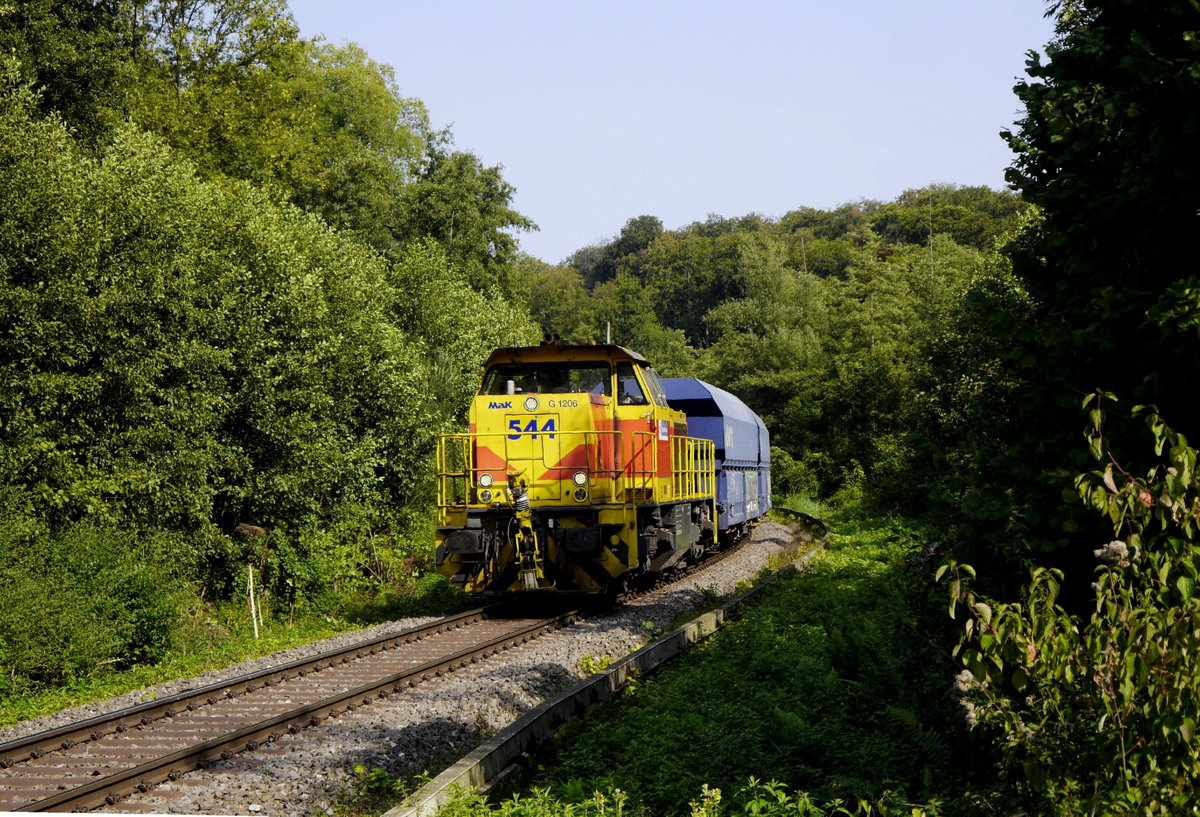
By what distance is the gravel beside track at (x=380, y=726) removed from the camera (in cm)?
698

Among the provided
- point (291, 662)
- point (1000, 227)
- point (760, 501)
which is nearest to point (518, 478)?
point (291, 662)

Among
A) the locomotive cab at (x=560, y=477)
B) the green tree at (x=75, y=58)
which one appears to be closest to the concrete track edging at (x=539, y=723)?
the locomotive cab at (x=560, y=477)

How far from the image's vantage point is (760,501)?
1125 inches

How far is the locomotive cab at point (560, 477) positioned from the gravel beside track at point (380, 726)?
1054 millimetres

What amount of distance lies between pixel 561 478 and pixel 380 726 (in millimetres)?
6232

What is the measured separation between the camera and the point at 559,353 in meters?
15.1

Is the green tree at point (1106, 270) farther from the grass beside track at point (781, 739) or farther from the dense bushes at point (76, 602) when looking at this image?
the dense bushes at point (76, 602)

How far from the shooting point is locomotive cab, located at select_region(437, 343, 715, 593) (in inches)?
550

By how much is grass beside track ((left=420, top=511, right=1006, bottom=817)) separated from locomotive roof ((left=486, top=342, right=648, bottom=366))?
4469 mm

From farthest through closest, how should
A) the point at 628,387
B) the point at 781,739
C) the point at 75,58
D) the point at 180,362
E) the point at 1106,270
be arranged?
1. the point at 75,58
2. the point at 180,362
3. the point at 628,387
4. the point at 781,739
5. the point at 1106,270

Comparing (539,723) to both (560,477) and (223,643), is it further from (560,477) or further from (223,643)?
(223,643)

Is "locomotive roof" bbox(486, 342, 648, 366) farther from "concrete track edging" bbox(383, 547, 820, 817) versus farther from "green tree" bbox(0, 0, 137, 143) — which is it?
"green tree" bbox(0, 0, 137, 143)

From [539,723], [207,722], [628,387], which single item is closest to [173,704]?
[207,722]

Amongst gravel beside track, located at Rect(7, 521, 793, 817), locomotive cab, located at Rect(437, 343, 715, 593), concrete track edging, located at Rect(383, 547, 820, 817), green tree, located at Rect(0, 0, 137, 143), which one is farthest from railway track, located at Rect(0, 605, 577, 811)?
green tree, located at Rect(0, 0, 137, 143)
